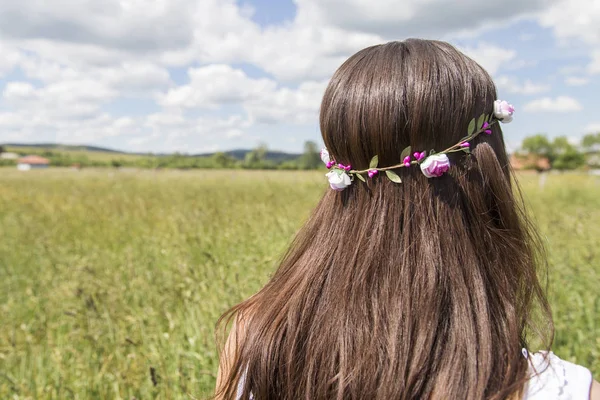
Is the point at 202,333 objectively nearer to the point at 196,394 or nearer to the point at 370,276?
the point at 196,394

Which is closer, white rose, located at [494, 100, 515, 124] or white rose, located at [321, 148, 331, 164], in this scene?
white rose, located at [494, 100, 515, 124]

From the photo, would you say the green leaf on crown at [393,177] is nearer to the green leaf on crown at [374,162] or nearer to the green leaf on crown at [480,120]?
the green leaf on crown at [374,162]

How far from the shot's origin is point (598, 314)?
331 centimetres

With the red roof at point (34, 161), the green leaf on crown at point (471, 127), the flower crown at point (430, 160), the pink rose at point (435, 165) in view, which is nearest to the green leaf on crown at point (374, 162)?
the flower crown at point (430, 160)

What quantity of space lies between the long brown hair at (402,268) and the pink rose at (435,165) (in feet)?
0.10

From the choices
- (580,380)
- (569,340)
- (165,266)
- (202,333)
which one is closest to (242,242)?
(165,266)

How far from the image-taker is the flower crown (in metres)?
1.07

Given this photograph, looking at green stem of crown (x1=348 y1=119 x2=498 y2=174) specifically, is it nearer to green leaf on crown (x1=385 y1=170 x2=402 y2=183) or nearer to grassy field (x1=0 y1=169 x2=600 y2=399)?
green leaf on crown (x1=385 y1=170 x2=402 y2=183)

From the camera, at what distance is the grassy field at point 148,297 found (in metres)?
2.55

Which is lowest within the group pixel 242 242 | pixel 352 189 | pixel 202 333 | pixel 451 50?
pixel 202 333

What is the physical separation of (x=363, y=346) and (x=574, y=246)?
13.5 ft

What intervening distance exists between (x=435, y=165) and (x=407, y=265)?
9.2 inches

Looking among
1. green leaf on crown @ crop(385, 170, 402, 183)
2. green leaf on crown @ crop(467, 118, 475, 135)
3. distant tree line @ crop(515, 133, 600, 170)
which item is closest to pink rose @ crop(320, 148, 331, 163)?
green leaf on crown @ crop(385, 170, 402, 183)

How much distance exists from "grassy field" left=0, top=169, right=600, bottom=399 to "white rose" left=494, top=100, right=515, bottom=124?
0.58 m
